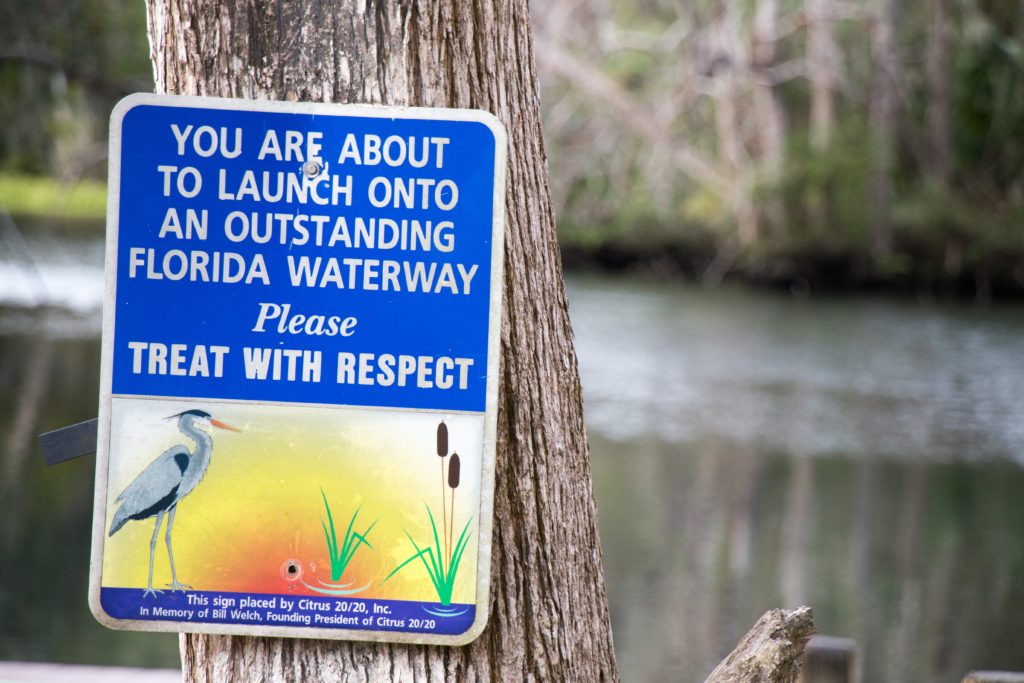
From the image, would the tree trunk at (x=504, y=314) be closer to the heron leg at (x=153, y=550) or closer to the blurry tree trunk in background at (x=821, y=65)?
the heron leg at (x=153, y=550)

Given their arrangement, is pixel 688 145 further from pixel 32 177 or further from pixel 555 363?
pixel 555 363

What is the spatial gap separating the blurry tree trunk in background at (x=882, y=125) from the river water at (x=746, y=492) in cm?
948

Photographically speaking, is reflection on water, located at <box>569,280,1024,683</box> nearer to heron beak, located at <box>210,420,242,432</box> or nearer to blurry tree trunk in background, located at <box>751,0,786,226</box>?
heron beak, located at <box>210,420,242,432</box>

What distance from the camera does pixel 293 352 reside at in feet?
5.61

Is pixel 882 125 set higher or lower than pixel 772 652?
higher

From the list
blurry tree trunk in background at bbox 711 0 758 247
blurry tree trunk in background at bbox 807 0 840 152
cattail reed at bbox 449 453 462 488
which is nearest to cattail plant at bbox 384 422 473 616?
cattail reed at bbox 449 453 462 488

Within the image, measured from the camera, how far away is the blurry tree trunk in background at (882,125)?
30172 mm

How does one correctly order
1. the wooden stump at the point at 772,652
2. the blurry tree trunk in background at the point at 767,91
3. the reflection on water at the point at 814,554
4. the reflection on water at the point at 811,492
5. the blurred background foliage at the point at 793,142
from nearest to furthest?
the wooden stump at the point at 772,652, the reflection on water at the point at 814,554, the reflection on water at the point at 811,492, the blurred background foliage at the point at 793,142, the blurry tree trunk in background at the point at 767,91

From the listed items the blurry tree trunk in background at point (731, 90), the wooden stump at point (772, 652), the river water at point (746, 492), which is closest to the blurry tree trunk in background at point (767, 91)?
the blurry tree trunk in background at point (731, 90)

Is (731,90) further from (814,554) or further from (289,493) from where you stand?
(289,493)

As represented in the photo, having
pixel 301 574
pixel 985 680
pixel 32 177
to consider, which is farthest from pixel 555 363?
pixel 32 177

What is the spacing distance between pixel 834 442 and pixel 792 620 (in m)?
10.6

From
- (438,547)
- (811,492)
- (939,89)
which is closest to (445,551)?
(438,547)

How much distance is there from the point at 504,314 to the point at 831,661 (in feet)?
6.24
